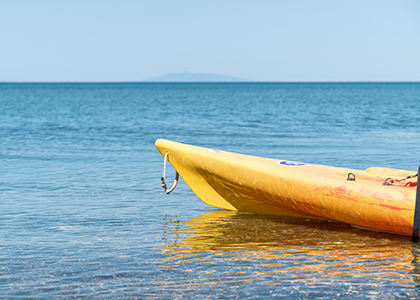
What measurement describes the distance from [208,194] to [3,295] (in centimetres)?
425

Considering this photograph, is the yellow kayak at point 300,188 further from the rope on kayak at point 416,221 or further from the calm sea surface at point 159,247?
the calm sea surface at point 159,247

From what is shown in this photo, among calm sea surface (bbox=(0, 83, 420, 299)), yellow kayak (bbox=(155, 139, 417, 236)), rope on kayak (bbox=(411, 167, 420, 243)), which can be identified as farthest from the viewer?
yellow kayak (bbox=(155, 139, 417, 236))

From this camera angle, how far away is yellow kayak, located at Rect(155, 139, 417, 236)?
20.7ft

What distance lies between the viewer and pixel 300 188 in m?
6.85

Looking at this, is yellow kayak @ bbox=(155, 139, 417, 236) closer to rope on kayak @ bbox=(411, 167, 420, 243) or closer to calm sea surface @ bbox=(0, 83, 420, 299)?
rope on kayak @ bbox=(411, 167, 420, 243)

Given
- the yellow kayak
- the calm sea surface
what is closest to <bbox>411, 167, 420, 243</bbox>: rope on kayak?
the yellow kayak

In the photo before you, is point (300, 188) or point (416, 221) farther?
point (300, 188)

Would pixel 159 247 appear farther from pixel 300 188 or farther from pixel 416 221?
pixel 416 221

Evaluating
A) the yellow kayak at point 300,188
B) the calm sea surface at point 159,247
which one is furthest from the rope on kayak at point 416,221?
the calm sea surface at point 159,247

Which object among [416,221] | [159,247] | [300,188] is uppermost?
[300,188]

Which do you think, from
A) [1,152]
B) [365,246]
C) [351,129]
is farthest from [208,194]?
[351,129]

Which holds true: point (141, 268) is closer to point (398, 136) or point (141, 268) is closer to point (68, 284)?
point (68, 284)

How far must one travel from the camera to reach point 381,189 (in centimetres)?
637

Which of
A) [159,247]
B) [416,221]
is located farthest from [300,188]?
[159,247]
